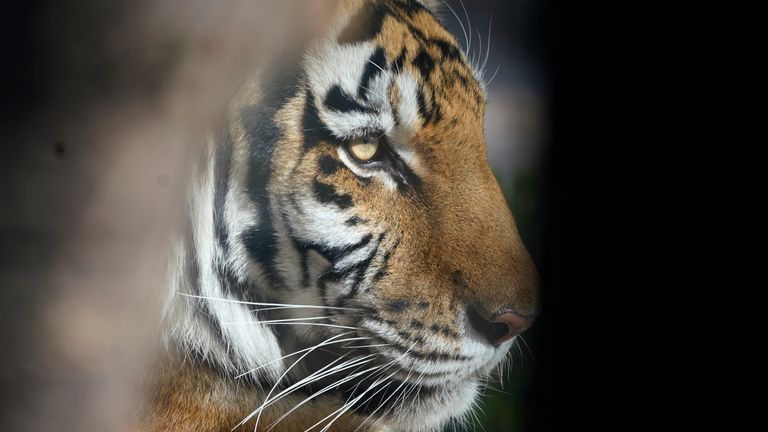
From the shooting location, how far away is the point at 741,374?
3.26ft

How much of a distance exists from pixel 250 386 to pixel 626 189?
2.04ft

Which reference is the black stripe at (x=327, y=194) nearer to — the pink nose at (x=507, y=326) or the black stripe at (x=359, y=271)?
the black stripe at (x=359, y=271)

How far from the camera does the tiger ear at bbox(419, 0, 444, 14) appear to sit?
78cm

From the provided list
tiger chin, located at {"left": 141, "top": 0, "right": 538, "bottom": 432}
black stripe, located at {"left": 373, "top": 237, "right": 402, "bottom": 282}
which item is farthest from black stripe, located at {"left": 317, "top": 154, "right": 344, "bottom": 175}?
black stripe, located at {"left": 373, "top": 237, "right": 402, "bottom": 282}

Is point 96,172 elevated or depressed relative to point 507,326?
elevated

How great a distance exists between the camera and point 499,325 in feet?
2.46

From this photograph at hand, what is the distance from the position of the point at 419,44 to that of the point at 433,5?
6 cm

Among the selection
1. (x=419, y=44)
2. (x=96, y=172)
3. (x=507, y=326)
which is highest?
(x=419, y=44)

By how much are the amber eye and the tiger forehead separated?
0.09m

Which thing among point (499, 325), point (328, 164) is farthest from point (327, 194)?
point (499, 325)

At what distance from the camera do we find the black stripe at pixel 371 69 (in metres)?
0.69

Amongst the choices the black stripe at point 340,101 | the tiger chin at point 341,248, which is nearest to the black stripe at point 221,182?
the tiger chin at point 341,248

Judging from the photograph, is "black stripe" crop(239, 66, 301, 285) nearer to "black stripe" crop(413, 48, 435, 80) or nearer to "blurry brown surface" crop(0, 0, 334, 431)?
"blurry brown surface" crop(0, 0, 334, 431)

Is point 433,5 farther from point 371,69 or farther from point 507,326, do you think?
point 507,326
